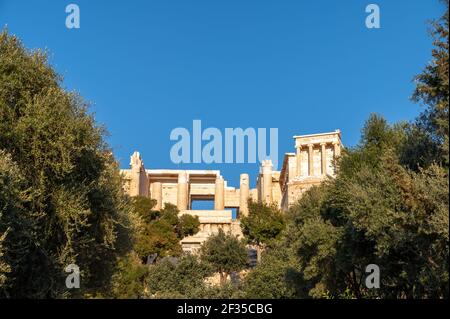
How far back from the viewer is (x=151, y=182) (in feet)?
319

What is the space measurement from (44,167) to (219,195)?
232 feet

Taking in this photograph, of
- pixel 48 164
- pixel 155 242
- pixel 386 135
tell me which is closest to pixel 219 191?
pixel 155 242

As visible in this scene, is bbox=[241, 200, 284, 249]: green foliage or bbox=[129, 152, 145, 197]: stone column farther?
bbox=[129, 152, 145, 197]: stone column

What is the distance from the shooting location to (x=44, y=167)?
883 inches

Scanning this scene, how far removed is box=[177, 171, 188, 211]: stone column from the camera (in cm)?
8947

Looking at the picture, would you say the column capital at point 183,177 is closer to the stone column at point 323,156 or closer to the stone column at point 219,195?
the stone column at point 219,195

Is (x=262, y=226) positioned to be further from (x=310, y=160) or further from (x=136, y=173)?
(x=136, y=173)

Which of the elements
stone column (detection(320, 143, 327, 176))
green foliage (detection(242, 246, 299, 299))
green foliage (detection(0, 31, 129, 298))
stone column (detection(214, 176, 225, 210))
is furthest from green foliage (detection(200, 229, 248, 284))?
stone column (detection(214, 176, 225, 210))

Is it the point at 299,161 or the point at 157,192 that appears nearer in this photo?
the point at 299,161

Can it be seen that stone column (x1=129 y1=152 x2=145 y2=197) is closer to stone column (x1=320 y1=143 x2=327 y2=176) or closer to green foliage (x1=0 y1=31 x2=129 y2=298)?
stone column (x1=320 y1=143 x2=327 y2=176)

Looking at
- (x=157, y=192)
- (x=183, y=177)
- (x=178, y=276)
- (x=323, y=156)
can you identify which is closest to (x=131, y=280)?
(x=178, y=276)

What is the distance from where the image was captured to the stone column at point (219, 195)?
92188mm

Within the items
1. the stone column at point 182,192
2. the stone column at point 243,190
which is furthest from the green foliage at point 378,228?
the stone column at point 243,190

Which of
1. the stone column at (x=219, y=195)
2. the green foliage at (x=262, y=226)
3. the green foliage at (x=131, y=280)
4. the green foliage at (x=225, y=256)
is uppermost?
the stone column at (x=219, y=195)
